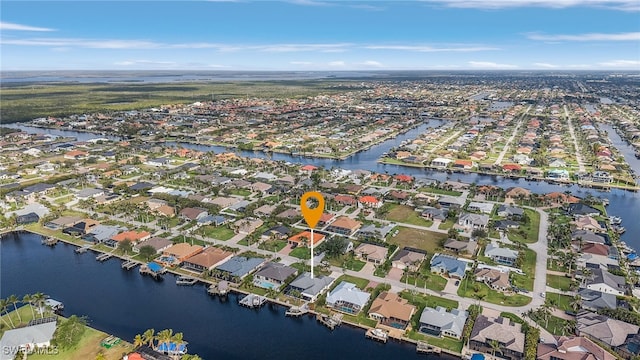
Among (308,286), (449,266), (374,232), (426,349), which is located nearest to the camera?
(426,349)

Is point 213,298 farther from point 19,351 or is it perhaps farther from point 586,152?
point 586,152

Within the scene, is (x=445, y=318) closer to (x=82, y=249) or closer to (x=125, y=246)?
(x=125, y=246)

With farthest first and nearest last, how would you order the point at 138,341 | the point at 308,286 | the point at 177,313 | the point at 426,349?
the point at 308,286, the point at 177,313, the point at 426,349, the point at 138,341

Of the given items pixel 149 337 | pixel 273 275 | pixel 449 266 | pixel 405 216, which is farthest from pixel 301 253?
pixel 149 337

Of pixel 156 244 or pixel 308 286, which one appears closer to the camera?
pixel 308 286

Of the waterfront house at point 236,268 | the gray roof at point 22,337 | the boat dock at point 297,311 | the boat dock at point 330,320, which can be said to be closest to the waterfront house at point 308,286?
the boat dock at point 297,311

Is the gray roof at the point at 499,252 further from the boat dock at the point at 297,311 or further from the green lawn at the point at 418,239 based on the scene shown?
the boat dock at the point at 297,311
